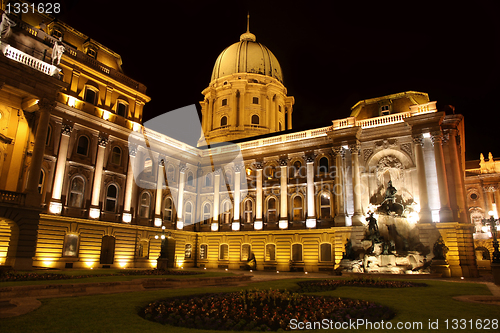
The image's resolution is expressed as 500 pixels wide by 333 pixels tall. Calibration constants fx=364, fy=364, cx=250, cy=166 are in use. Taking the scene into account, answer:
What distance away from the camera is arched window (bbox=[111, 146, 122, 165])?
126 ft

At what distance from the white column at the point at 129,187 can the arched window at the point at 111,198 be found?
996 millimetres

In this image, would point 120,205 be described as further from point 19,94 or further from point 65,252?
point 19,94

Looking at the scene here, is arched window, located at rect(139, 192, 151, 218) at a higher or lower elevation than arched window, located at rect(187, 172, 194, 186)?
lower

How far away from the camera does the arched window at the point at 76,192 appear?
111ft

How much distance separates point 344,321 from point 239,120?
51.8 meters

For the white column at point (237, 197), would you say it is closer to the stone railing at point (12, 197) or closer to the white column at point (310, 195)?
the white column at point (310, 195)

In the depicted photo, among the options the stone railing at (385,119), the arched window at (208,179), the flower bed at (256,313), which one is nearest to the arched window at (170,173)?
the arched window at (208,179)

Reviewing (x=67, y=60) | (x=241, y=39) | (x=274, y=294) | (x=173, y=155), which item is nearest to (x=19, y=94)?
(x=67, y=60)

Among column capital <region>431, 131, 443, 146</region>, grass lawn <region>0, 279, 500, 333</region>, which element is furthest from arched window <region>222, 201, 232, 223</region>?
grass lawn <region>0, 279, 500, 333</region>

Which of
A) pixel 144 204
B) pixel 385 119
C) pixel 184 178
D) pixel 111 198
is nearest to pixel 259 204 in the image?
pixel 184 178

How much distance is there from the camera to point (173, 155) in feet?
150

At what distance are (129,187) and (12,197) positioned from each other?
13789 mm

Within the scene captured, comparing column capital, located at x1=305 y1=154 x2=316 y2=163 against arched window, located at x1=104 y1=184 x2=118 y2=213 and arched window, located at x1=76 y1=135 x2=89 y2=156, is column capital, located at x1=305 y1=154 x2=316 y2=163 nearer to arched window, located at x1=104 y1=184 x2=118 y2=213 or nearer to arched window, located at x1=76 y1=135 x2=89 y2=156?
arched window, located at x1=104 y1=184 x2=118 y2=213

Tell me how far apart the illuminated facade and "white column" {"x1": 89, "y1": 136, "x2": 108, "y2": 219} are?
13 centimetres
